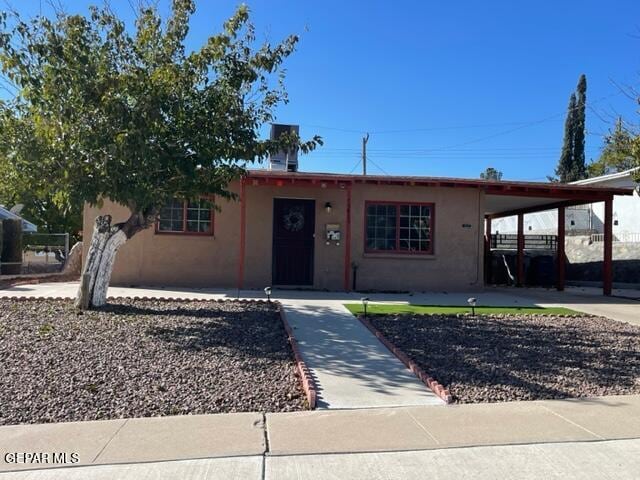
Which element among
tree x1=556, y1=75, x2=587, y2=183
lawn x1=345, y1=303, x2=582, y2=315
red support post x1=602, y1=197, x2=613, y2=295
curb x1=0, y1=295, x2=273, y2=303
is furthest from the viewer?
tree x1=556, y1=75, x2=587, y2=183

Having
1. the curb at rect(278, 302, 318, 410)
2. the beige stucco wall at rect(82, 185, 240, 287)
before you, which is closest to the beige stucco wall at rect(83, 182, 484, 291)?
the beige stucco wall at rect(82, 185, 240, 287)

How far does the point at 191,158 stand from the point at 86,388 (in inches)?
162

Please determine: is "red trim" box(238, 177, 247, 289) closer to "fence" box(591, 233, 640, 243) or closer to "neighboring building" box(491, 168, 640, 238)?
"fence" box(591, 233, 640, 243)

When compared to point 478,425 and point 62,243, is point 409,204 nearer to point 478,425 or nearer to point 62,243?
point 478,425

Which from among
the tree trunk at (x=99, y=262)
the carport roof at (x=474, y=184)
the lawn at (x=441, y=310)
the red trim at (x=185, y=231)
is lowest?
the lawn at (x=441, y=310)

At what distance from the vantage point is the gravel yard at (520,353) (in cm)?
579

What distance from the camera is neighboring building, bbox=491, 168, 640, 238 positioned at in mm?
24366

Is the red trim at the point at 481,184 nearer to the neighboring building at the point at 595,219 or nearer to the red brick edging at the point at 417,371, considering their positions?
the red brick edging at the point at 417,371

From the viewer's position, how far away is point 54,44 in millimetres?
7789

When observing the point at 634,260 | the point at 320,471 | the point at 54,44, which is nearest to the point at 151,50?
the point at 54,44

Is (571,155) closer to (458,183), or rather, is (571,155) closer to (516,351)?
(458,183)

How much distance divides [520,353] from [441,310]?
11.6 feet

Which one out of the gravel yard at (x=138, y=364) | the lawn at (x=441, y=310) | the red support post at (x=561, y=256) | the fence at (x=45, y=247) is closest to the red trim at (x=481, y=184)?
the red support post at (x=561, y=256)

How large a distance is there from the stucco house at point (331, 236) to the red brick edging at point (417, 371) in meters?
5.29
